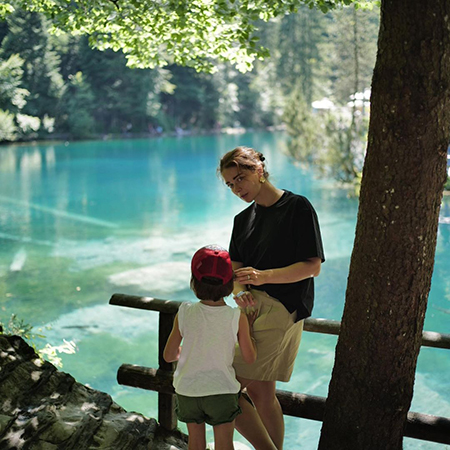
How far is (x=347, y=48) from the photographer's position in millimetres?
25844

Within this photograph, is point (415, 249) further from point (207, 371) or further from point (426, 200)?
point (207, 371)

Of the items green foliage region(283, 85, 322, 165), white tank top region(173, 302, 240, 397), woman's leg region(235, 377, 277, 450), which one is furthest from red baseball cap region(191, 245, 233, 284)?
green foliage region(283, 85, 322, 165)

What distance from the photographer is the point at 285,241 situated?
2252 millimetres

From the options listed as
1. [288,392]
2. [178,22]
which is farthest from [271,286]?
[178,22]


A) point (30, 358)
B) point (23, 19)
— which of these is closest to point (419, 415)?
point (30, 358)

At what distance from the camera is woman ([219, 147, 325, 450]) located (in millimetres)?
2217

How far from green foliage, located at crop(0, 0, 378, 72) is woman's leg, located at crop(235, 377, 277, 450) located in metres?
2.26

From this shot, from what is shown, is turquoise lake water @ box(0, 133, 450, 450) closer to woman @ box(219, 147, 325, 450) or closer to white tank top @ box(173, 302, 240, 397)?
woman @ box(219, 147, 325, 450)

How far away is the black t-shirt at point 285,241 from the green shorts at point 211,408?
0.39m

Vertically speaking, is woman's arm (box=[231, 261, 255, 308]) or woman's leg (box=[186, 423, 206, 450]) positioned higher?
woman's arm (box=[231, 261, 255, 308])

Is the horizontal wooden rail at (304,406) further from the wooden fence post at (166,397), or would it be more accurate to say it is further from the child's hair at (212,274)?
the child's hair at (212,274)

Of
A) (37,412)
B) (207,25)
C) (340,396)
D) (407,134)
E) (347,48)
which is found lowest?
(37,412)

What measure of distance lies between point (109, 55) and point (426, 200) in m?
43.0

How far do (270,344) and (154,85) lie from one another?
137ft
